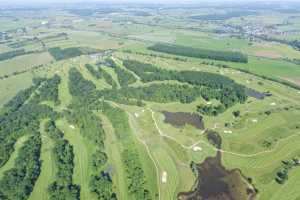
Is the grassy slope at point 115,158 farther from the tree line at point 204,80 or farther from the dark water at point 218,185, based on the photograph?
the tree line at point 204,80

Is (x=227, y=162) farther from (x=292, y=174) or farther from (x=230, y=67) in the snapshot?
(x=230, y=67)

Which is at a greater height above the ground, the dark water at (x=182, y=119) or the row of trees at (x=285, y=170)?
the row of trees at (x=285, y=170)

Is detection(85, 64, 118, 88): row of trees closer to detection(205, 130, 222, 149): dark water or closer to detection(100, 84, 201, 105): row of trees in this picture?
detection(100, 84, 201, 105): row of trees

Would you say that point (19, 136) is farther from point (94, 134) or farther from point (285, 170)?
point (285, 170)

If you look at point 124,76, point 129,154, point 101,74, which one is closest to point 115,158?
point 129,154

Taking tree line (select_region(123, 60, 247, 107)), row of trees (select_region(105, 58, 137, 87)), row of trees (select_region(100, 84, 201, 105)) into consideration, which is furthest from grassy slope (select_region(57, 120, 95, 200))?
tree line (select_region(123, 60, 247, 107))

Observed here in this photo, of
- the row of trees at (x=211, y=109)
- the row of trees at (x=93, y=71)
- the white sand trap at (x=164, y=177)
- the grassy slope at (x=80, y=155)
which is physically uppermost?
the row of trees at (x=211, y=109)

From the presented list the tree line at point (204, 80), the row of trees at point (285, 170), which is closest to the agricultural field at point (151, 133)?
the row of trees at point (285, 170)

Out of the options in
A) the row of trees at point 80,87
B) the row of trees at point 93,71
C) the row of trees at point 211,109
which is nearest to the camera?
the row of trees at point 211,109
